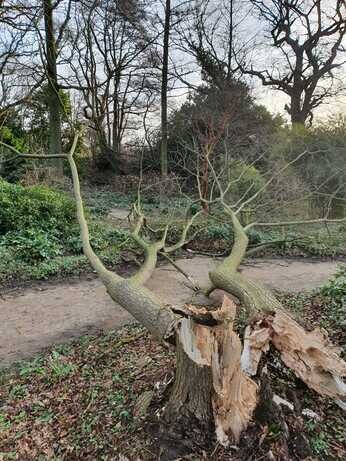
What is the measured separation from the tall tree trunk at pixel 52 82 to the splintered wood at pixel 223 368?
10.0 metres

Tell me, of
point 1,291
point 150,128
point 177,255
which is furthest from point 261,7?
point 1,291

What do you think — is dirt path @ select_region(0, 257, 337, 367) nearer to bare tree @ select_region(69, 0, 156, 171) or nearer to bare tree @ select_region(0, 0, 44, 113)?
bare tree @ select_region(0, 0, 44, 113)

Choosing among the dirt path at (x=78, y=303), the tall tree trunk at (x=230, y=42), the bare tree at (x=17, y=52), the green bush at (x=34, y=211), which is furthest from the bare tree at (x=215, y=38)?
the dirt path at (x=78, y=303)

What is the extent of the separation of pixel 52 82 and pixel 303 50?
9738 mm

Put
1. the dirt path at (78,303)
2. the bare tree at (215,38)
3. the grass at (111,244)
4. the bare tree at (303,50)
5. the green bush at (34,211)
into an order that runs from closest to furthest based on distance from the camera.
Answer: the dirt path at (78,303), the grass at (111,244), the green bush at (34,211), the bare tree at (303,50), the bare tree at (215,38)

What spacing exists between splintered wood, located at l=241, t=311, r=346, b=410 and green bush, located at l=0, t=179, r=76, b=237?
5.83 metres

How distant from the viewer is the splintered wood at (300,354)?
2.06m

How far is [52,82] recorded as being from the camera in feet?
37.2

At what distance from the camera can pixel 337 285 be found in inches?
149

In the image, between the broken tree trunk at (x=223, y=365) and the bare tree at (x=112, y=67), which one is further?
the bare tree at (x=112, y=67)

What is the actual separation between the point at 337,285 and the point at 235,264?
1.20 meters

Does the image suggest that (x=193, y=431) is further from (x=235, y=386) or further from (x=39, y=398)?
(x=39, y=398)

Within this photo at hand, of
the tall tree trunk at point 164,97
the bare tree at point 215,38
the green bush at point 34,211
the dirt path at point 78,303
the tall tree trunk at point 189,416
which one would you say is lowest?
the dirt path at point 78,303

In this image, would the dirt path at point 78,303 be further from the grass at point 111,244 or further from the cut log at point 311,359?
the cut log at point 311,359
